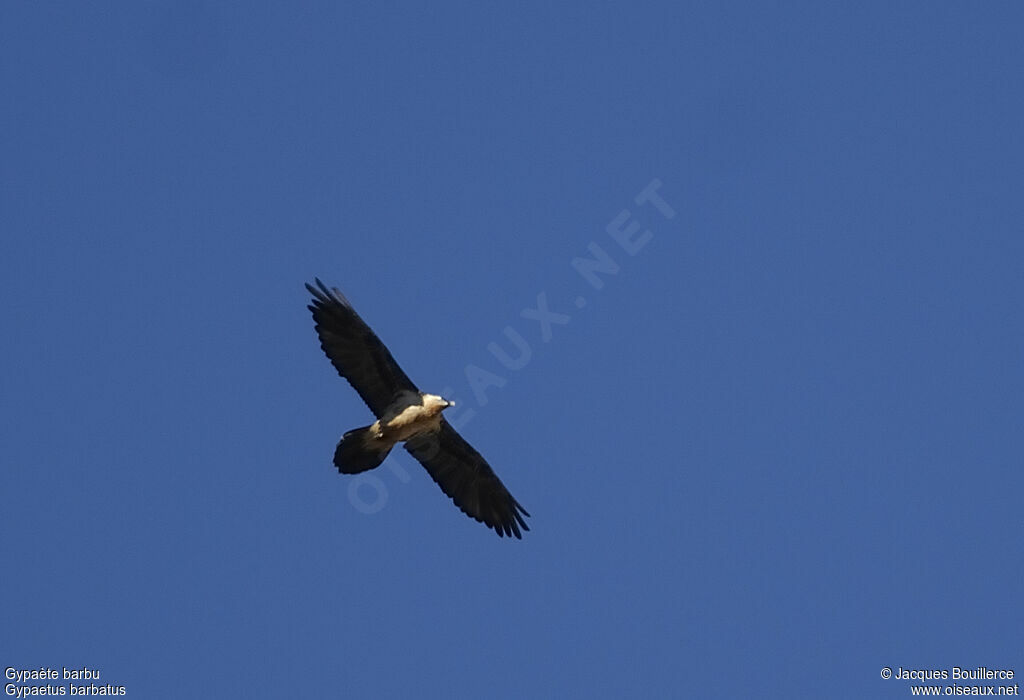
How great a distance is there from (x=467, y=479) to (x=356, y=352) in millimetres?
3022

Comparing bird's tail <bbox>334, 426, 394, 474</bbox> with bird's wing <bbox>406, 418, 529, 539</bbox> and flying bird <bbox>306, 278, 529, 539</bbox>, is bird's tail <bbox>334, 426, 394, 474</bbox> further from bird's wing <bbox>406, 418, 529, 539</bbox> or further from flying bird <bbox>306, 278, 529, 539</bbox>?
bird's wing <bbox>406, 418, 529, 539</bbox>

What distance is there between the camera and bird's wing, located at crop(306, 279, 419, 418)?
68.1 ft

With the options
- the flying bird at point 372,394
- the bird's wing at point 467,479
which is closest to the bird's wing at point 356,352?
the flying bird at point 372,394

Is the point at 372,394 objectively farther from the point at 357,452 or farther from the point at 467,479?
the point at 467,479

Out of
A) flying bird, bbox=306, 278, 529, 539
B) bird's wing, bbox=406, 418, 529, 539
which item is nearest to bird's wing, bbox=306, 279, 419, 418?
flying bird, bbox=306, 278, 529, 539

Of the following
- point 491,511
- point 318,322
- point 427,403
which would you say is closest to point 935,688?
point 491,511

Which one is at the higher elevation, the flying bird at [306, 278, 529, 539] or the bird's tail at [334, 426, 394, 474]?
the flying bird at [306, 278, 529, 539]

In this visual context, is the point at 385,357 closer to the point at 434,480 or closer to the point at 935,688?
the point at 434,480

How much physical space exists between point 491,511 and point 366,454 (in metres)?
3.08

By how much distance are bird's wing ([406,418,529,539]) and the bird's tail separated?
1.29m

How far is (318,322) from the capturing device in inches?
819

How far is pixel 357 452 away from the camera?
2039 cm

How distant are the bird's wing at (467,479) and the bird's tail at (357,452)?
1.29 meters

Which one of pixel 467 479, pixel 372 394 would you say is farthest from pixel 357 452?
pixel 467 479
